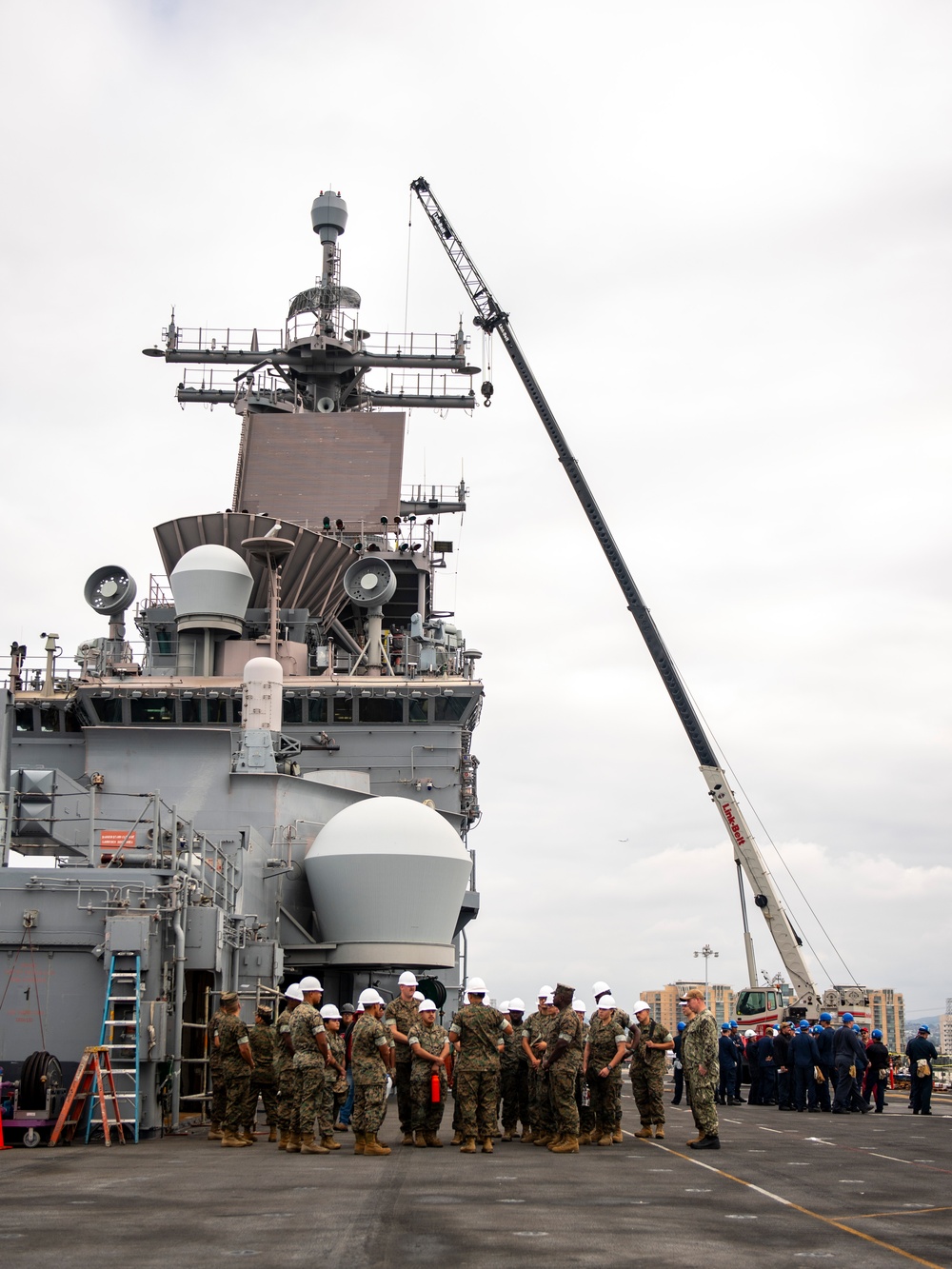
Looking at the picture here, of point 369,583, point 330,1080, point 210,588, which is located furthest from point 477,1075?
point 369,583

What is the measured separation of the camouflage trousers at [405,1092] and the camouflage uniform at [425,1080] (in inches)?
3.4

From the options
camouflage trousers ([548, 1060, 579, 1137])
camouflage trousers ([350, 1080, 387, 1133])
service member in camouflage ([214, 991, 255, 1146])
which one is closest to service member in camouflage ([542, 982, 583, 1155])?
camouflage trousers ([548, 1060, 579, 1137])

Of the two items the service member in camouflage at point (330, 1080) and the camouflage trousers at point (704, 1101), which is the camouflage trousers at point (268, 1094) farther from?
the camouflage trousers at point (704, 1101)

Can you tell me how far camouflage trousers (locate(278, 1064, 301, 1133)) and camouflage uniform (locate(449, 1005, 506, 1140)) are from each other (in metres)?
1.66

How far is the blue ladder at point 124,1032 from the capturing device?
15008 millimetres

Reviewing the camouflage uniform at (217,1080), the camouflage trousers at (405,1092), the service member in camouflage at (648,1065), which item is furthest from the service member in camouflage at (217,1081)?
the service member in camouflage at (648,1065)

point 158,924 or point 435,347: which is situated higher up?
point 435,347

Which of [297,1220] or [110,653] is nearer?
[297,1220]

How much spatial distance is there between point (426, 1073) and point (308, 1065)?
1.30 m

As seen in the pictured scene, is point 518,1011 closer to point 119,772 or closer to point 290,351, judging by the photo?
point 119,772

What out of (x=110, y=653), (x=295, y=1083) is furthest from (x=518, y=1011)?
(x=110, y=653)

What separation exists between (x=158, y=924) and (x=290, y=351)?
3244 cm

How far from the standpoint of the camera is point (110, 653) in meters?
34.7

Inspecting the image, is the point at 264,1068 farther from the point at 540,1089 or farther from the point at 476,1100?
the point at 540,1089
